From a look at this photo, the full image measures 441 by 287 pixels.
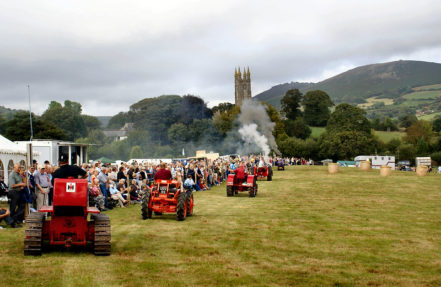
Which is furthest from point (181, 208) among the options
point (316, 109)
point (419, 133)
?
point (316, 109)

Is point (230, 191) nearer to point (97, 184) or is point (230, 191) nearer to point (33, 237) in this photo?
point (97, 184)

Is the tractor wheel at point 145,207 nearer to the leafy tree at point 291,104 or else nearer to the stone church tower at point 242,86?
the leafy tree at point 291,104

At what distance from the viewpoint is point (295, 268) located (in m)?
8.16

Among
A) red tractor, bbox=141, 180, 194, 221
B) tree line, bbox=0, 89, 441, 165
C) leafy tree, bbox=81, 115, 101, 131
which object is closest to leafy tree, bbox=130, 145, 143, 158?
tree line, bbox=0, 89, 441, 165

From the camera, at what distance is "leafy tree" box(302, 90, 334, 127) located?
133625mm

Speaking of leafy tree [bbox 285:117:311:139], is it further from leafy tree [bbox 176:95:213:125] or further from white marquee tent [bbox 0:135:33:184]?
white marquee tent [bbox 0:135:33:184]

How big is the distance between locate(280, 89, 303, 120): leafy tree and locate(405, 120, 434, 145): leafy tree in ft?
100

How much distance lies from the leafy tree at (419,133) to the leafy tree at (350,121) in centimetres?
2716

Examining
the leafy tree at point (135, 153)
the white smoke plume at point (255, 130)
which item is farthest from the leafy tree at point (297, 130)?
the leafy tree at point (135, 153)

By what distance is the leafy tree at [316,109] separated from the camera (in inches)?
5261

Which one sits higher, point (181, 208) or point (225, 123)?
point (225, 123)

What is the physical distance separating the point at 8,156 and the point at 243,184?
33.2 ft

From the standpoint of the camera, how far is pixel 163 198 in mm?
14508

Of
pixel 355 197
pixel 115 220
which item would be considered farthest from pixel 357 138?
pixel 115 220
